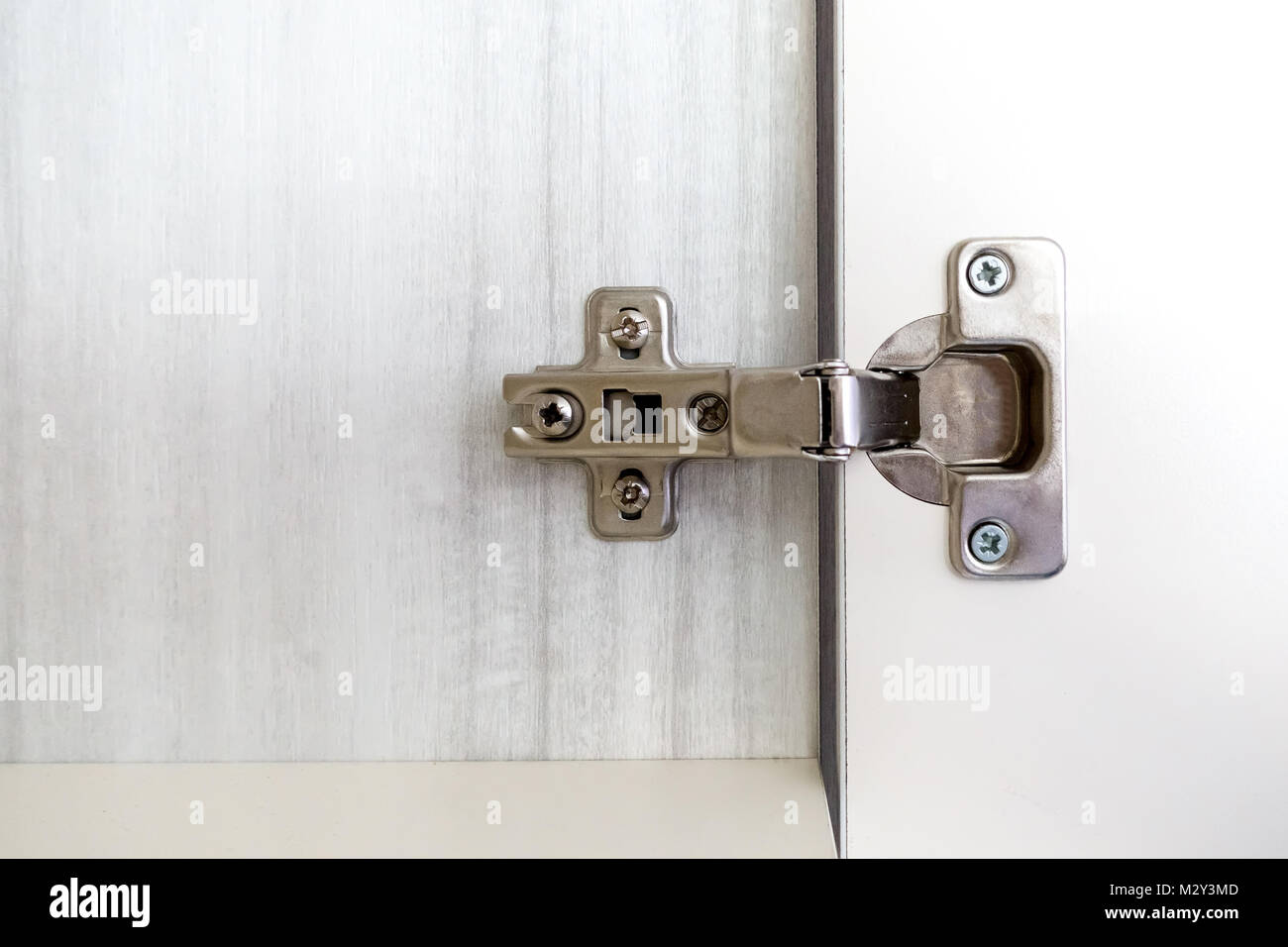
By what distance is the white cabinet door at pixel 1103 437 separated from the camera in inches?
14.0

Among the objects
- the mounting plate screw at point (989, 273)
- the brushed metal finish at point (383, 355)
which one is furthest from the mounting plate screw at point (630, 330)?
the mounting plate screw at point (989, 273)

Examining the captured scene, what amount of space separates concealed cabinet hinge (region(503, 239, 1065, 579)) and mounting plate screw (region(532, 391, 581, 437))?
13 mm

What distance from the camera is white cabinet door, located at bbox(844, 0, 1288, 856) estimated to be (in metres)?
0.35

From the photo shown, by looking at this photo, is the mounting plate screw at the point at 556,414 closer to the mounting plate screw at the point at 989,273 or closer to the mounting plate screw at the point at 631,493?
the mounting plate screw at the point at 631,493

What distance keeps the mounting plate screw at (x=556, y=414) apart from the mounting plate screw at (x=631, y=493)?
0.12 ft

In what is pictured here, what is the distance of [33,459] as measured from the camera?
17.2 inches

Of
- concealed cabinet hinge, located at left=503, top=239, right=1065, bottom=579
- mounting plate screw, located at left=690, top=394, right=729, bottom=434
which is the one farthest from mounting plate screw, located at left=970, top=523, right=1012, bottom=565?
mounting plate screw, located at left=690, top=394, right=729, bottom=434

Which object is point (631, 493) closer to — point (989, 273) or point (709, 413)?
point (709, 413)

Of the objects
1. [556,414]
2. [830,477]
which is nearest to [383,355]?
[556,414]

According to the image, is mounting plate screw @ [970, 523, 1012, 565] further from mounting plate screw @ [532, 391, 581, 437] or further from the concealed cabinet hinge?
mounting plate screw @ [532, 391, 581, 437]

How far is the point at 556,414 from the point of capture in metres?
0.40

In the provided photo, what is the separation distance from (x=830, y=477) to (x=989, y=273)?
113 mm
